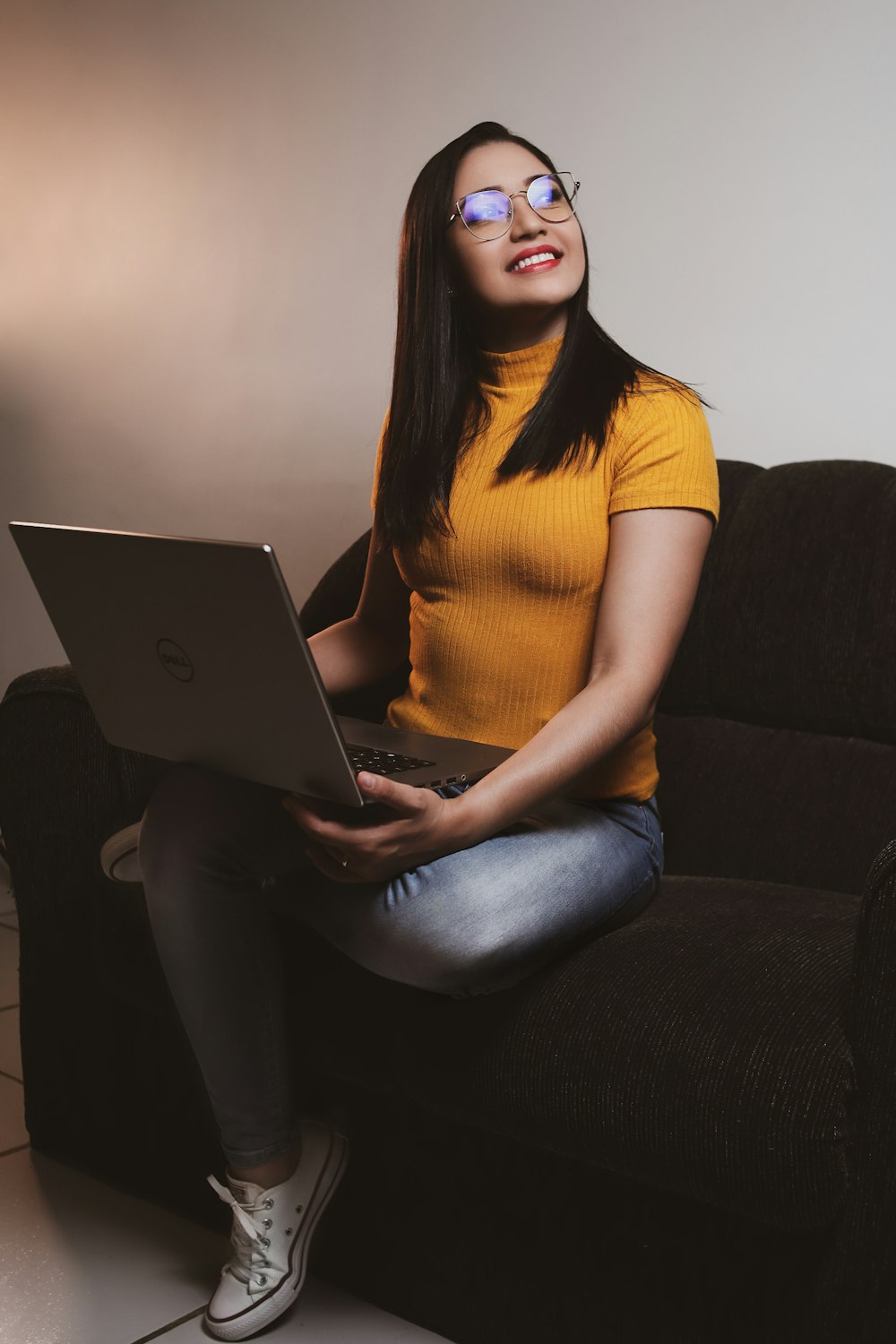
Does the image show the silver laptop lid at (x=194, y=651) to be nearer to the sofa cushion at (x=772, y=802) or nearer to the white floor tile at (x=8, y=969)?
the sofa cushion at (x=772, y=802)

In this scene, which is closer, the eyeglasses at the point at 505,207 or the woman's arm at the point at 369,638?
the eyeglasses at the point at 505,207

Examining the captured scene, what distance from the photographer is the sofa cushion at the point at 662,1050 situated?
3.12ft

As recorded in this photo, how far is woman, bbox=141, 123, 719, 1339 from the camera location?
1111mm

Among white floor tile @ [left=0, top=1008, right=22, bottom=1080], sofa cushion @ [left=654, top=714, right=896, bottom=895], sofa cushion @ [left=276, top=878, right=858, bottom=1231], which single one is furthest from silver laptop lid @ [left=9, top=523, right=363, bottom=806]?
white floor tile @ [left=0, top=1008, right=22, bottom=1080]

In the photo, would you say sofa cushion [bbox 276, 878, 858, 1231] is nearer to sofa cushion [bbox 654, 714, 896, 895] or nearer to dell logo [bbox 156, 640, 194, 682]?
sofa cushion [bbox 654, 714, 896, 895]

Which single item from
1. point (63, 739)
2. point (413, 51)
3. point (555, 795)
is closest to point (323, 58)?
point (413, 51)

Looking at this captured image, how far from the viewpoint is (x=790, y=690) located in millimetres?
1556

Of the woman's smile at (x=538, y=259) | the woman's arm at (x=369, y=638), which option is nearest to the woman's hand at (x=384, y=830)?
the woman's arm at (x=369, y=638)

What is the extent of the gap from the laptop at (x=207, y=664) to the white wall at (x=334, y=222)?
0.99m

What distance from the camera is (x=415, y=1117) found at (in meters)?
1.26

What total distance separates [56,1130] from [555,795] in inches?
36.0

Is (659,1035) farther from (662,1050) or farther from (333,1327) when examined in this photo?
(333,1327)

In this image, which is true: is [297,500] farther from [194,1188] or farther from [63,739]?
[194,1188]

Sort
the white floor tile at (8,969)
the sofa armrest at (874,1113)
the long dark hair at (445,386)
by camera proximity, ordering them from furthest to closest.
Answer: the white floor tile at (8,969)
the long dark hair at (445,386)
the sofa armrest at (874,1113)
